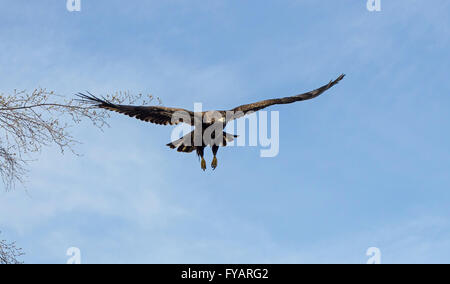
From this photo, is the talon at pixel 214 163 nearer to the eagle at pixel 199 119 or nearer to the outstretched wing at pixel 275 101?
the eagle at pixel 199 119

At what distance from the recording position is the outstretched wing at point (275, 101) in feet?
35.9

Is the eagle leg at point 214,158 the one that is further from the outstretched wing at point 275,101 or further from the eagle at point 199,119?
the outstretched wing at point 275,101

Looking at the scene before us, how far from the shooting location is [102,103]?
424 inches

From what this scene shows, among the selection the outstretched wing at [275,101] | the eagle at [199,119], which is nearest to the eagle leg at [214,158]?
the eagle at [199,119]

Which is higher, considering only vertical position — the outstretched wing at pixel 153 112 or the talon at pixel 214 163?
the outstretched wing at pixel 153 112

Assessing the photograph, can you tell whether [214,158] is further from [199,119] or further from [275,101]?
[275,101]

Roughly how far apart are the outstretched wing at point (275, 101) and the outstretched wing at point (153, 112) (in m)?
0.98

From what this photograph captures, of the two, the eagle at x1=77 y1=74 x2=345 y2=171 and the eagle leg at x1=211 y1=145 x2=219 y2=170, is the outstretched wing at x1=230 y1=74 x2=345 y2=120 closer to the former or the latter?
the eagle at x1=77 y1=74 x2=345 y2=171

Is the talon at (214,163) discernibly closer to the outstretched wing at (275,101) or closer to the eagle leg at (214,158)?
the eagle leg at (214,158)

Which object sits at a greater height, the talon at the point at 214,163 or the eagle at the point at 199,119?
the eagle at the point at 199,119

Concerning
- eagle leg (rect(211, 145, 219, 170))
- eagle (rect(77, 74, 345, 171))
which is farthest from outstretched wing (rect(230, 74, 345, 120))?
eagle leg (rect(211, 145, 219, 170))

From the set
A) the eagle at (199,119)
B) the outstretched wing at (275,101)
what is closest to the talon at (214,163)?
the eagle at (199,119)
